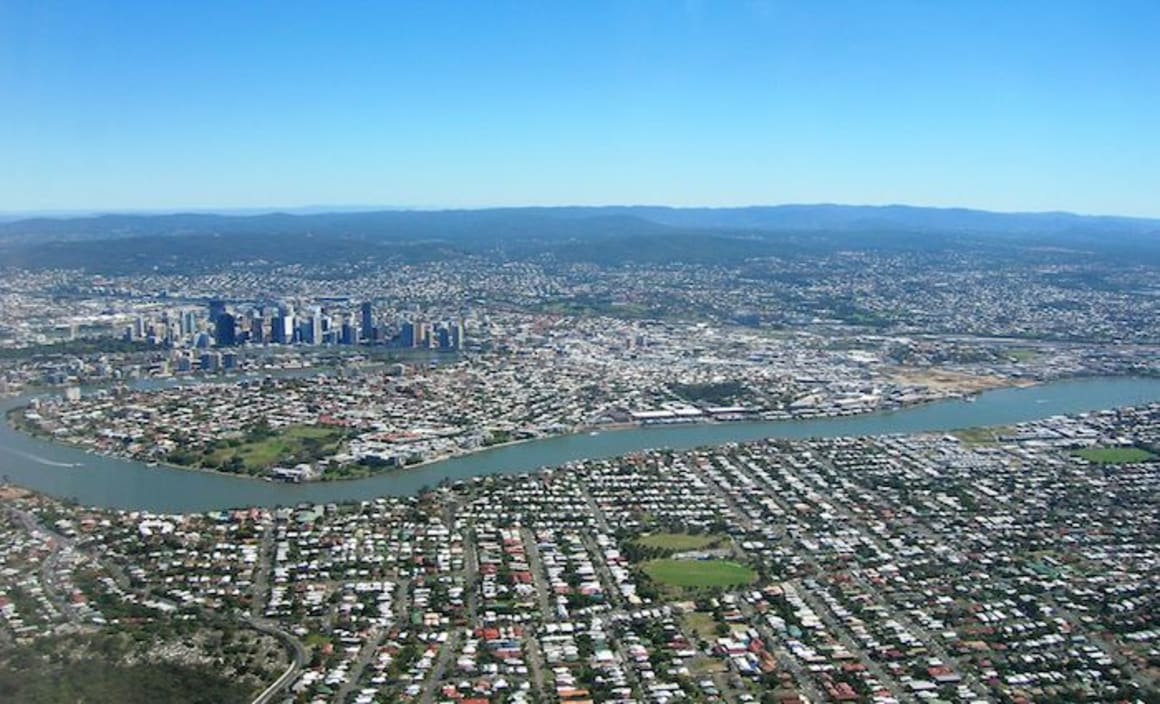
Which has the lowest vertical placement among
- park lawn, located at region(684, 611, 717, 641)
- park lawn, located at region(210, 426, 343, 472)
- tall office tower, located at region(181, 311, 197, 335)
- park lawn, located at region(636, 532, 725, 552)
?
park lawn, located at region(684, 611, 717, 641)

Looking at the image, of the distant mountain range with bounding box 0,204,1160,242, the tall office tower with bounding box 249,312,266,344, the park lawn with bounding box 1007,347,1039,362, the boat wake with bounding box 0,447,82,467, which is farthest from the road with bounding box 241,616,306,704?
the distant mountain range with bounding box 0,204,1160,242

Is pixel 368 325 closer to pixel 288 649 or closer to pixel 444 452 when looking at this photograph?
pixel 444 452

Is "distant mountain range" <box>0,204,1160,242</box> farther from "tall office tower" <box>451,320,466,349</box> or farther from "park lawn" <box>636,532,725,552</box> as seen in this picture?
"park lawn" <box>636,532,725,552</box>

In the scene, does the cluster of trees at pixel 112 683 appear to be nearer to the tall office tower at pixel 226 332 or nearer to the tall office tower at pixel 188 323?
the tall office tower at pixel 226 332

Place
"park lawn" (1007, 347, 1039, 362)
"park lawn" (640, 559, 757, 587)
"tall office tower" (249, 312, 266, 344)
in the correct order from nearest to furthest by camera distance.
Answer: "park lawn" (640, 559, 757, 587) < "park lawn" (1007, 347, 1039, 362) < "tall office tower" (249, 312, 266, 344)

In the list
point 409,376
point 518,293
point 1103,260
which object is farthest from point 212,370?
point 1103,260

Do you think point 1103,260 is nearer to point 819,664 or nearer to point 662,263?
point 662,263
